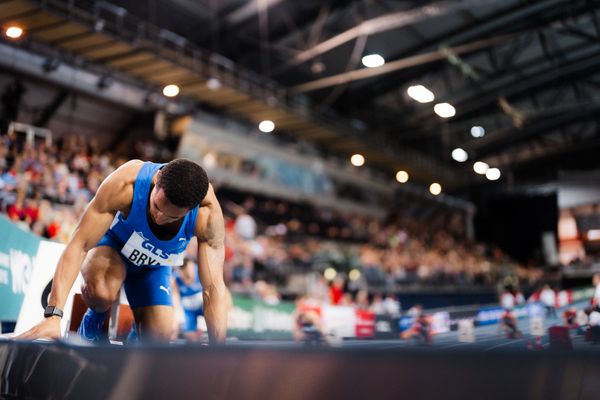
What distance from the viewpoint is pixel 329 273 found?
16625 millimetres

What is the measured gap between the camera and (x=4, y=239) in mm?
5008

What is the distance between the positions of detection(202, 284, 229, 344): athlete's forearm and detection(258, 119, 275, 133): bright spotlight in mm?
17286

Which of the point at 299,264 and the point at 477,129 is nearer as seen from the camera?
the point at 299,264

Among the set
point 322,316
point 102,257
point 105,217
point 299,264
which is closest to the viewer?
point 105,217

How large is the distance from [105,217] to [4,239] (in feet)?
8.30

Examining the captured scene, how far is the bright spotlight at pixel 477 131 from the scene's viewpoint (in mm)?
23188

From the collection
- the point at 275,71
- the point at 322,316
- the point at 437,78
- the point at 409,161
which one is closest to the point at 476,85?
the point at 437,78

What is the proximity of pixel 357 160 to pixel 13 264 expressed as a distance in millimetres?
20483

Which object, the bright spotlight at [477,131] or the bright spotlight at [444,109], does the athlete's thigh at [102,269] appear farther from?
the bright spotlight at [477,131]

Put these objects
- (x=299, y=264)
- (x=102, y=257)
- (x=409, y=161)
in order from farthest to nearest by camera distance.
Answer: (x=409, y=161) → (x=299, y=264) → (x=102, y=257)

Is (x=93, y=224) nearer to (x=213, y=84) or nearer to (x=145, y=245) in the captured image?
(x=145, y=245)

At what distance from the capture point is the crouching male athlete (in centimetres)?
284

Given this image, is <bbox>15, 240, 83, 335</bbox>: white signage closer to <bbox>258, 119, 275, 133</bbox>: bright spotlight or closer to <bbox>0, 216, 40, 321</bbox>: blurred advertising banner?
<bbox>0, 216, 40, 321</bbox>: blurred advertising banner

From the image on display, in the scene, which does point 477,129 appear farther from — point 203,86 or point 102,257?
point 102,257
